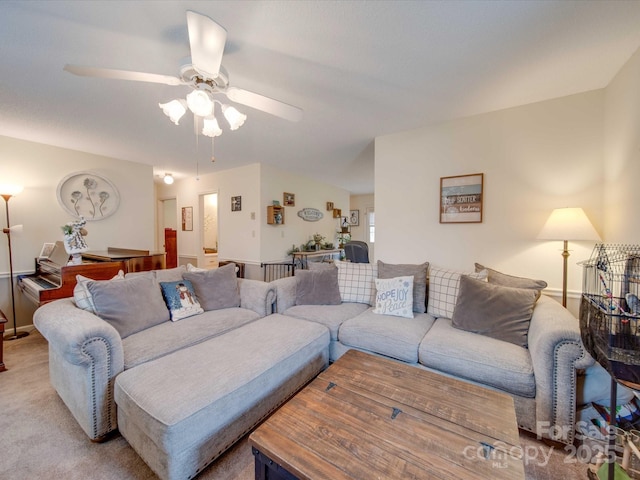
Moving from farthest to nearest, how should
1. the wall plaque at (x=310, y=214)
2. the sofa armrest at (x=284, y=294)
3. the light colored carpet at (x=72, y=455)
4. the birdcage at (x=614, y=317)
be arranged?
1. the wall plaque at (x=310, y=214)
2. the sofa armrest at (x=284, y=294)
3. the light colored carpet at (x=72, y=455)
4. the birdcage at (x=614, y=317)

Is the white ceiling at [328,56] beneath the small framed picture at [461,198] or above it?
above

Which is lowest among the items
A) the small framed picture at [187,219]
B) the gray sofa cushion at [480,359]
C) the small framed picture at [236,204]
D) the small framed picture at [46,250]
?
the gray sofa cushion at [480,359]

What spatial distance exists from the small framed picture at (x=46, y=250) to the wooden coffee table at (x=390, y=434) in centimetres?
400

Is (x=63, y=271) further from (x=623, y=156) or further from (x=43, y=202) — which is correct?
(x=623, y=156)

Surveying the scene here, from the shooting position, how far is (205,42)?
4.03ft

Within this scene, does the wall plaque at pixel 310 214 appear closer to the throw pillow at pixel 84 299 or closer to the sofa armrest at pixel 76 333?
the throw pillow at pixel 84 299

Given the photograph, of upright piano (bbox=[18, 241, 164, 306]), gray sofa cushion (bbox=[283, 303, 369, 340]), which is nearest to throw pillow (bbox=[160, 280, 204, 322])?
gray sofa cushion (bbox=[283, 303, 369, 340])

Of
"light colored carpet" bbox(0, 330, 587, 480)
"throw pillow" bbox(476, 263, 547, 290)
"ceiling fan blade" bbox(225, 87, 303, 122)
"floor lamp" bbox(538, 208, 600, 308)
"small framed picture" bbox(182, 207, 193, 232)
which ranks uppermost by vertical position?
"ceiling fan blade" bbox(225, 87, 303, 122)

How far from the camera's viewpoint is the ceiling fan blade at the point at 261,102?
1.56 meters

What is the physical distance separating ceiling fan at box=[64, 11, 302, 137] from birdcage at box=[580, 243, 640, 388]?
6.44ft

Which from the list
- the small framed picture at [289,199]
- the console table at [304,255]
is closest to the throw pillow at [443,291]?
the console table at [304,255]

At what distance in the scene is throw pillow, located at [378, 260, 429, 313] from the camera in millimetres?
2426

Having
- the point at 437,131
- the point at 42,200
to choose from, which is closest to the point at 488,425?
the point at 437,131

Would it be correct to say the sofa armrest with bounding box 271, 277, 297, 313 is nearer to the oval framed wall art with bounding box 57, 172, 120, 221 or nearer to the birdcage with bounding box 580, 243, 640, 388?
the birdcage with bounding box 580, 243, 640, 388
